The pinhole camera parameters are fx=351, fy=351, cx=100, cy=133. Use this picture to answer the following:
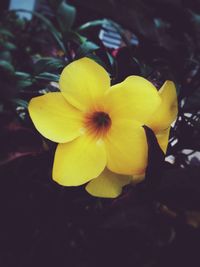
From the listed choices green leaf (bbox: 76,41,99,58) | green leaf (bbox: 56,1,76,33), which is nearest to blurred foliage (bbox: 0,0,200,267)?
green leaf (bbox: 76,41,99,58)

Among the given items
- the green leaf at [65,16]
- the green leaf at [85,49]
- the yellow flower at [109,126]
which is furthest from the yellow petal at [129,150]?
the green leaf at [65,16]

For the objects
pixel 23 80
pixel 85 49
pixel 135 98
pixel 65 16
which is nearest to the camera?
pixel 135 98

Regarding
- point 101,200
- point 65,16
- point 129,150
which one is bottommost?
point 101,200

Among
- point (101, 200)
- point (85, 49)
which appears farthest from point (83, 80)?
point (101, 200)

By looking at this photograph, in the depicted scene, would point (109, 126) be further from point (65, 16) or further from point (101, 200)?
point (65, 16)

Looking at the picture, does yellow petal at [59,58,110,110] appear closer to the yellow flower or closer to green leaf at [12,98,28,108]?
the yellow flower
